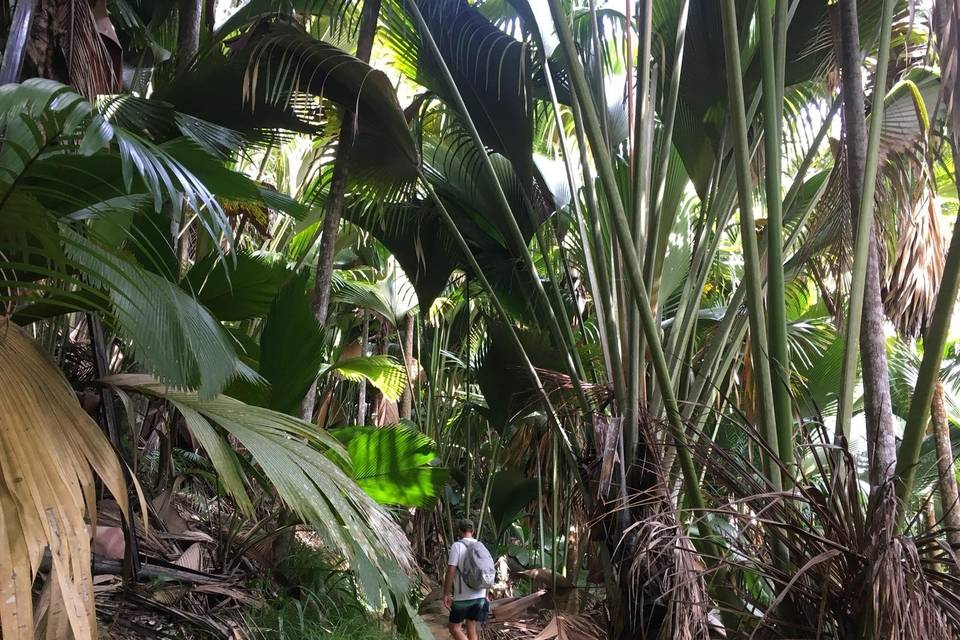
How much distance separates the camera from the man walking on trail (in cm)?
495

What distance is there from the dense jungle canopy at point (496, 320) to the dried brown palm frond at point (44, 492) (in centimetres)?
1

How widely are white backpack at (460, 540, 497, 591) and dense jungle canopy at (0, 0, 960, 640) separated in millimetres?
392

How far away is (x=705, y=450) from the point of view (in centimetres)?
245

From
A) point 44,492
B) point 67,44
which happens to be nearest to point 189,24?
point 67,44

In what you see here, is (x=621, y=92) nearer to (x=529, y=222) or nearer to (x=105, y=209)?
(x=529, y=222)

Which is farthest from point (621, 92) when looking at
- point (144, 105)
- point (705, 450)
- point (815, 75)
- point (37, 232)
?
point (37, 232)

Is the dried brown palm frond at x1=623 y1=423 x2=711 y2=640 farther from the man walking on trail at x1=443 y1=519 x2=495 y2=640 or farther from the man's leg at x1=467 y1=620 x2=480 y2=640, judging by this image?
the man's leg at x1=467 y1=620 x2=480 y2=640

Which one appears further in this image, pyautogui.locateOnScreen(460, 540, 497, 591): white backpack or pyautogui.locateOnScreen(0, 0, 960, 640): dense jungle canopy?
pyautogui.locateOnScreen(460, 540, 497, 591): white backpack

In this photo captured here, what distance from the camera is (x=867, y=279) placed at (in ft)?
8.99

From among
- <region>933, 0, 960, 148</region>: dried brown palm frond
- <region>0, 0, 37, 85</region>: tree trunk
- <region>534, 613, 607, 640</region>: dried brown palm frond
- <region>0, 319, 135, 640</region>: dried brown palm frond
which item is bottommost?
<region>534, 613, 607, 640</region>: dried brown palm frond

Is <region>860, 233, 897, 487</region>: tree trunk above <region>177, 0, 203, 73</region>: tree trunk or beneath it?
beneath

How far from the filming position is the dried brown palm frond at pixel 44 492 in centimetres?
161

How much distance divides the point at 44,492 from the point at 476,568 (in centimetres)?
356

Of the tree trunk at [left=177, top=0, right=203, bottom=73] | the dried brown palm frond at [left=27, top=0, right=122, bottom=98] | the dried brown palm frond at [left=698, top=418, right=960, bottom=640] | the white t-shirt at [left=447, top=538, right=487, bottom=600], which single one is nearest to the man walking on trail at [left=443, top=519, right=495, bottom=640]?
the white t-shirt at [left=447, top=538, right=487, bottom=600]
